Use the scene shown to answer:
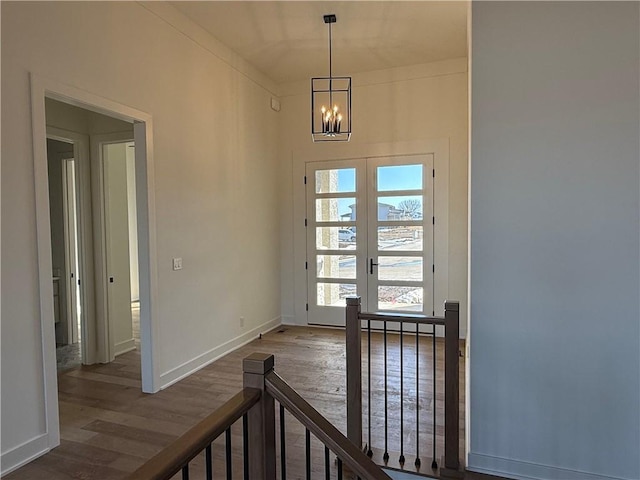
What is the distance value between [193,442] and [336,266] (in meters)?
4.76

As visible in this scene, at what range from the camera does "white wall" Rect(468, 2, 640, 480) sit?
2125mm

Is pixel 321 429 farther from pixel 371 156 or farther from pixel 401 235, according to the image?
pixel 371 156

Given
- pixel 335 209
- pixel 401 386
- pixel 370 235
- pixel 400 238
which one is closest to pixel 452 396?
pixel 401 386

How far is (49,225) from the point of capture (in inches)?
103

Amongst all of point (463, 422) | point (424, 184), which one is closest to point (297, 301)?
point (424, 184)

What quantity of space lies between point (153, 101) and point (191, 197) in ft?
3.21

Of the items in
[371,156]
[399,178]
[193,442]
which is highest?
[371,156]

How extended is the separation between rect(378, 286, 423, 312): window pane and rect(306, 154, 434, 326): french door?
13mm

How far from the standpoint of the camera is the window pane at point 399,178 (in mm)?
5301

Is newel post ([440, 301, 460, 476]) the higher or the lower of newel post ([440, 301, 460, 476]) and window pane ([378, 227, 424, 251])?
the lower

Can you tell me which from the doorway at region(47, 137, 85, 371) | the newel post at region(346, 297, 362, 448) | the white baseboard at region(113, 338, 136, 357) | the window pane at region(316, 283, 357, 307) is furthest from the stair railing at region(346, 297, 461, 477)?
the doorway at region(47, 137, 85, 371)

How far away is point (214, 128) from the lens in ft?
14.5

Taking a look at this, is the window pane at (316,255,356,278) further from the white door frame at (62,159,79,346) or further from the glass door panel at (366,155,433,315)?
the white door frame at (62,159,79,346)

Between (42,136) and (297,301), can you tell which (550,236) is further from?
(297,301)
